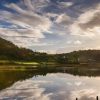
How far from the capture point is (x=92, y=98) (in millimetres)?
59094

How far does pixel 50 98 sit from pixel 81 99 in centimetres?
584

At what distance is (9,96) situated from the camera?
58406 mm

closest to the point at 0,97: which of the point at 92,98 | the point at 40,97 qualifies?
the point at 40,97

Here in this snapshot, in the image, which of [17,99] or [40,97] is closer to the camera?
[17,99]

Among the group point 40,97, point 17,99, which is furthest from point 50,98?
point 17,99

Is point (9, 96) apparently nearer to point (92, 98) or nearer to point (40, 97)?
point (40, 97)

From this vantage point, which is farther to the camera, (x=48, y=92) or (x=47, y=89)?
(x=47, y=89)

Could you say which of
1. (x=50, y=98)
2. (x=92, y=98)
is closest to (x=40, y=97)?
(x=50, y=98)

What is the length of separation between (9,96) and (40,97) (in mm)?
5948

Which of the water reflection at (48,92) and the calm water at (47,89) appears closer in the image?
the water reflection at (48,92)

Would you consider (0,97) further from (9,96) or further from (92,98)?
(92,98)

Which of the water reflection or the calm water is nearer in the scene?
the water reflection

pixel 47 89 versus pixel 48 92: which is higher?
pixel 47 89

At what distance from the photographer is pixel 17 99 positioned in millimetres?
55188
